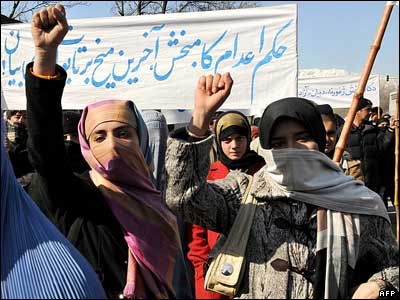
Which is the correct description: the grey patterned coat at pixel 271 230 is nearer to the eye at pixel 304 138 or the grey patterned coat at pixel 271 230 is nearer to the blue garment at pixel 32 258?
the eye at pixel 304 138

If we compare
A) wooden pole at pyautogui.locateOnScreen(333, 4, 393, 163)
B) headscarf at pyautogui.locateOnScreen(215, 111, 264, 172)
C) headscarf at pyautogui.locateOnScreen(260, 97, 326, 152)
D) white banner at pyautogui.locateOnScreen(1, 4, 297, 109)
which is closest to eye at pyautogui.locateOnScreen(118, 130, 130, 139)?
headscarf at pyautogui.locateOnScreen(260, 97, 326, 152)

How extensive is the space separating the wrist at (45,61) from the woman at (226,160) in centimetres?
126

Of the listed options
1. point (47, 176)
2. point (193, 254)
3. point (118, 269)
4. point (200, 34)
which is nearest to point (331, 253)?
point (118, 269)

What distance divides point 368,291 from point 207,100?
69 centimetres

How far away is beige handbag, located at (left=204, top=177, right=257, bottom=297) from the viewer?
172 cm

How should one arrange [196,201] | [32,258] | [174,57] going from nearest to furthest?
[32,258] → [196,201] → [174,57]

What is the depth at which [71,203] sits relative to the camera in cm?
172

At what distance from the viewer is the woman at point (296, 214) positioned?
1.65 meters

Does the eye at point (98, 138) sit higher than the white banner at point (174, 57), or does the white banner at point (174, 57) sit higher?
the white banner at point (174, 57)

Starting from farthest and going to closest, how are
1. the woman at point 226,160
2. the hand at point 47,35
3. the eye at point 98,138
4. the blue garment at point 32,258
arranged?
the woman at point 226,160, the eye at point 98,138, the hand at point 47,35, the blue garment at point 32,258

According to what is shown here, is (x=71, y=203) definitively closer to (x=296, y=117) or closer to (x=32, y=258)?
(x=32, y=258)

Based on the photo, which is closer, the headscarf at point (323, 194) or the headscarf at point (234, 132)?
the headscarf at point (323, 194)

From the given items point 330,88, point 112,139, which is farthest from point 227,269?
point 330,88

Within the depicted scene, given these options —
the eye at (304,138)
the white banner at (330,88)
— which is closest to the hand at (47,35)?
the eye at (304,138)
